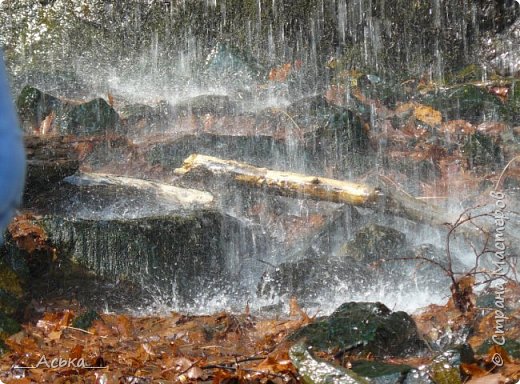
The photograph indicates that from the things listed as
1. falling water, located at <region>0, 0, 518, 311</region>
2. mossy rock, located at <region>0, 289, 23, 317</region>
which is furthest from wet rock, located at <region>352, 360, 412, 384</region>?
mossy rock, located at <region>0, 289, 23, 317</region>

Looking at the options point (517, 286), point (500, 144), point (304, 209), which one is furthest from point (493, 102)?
point (517, 286)

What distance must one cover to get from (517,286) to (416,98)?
207 inches

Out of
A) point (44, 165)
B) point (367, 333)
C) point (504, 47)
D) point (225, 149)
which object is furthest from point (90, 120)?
point (504, 47)

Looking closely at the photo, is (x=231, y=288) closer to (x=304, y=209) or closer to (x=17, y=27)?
(x=304, y=209)

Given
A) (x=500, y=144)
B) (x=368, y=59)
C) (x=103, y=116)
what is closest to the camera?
(x=500, y=144)

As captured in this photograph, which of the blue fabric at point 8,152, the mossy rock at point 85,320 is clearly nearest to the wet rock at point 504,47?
the mossy rock at point 85,320

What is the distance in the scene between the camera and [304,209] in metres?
6.96

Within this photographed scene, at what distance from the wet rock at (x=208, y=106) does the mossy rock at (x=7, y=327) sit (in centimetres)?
523

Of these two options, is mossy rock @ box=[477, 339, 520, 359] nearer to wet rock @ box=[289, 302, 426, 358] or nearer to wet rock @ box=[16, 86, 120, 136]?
wet rock @ box=[289, 302, 426, 358]

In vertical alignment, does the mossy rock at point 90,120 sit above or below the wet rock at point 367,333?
above

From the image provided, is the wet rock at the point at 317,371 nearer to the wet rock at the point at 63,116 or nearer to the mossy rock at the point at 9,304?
the mossy rock at the point at 9,304

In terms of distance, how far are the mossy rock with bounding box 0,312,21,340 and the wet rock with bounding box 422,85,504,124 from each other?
241 inches

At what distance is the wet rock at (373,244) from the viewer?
6051 mm

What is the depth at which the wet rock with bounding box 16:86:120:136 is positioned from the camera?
29.2 ft
